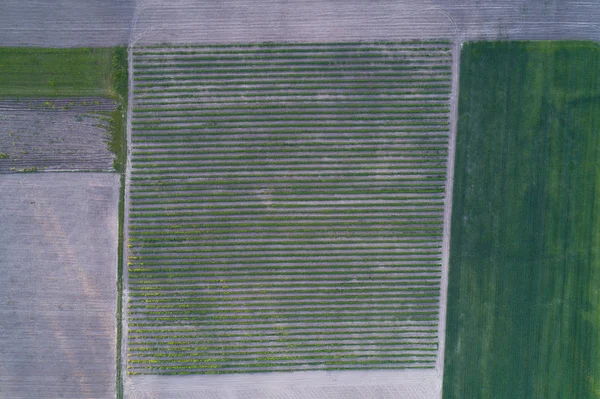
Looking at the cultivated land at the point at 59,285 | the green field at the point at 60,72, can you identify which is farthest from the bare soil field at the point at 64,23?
the cultivated land at the point at 59,285

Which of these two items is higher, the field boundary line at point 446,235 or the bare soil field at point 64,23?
the bare soil field at point 64,23

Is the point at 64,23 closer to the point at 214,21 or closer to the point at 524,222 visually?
the point at 214,21

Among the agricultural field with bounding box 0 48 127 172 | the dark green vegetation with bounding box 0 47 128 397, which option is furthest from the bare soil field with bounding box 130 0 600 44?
the agricultural field with bounding box 0 48 127 172

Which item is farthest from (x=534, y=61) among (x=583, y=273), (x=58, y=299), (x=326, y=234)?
(x=58, y=299)

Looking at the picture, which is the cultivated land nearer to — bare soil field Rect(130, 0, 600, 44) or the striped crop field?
the striped crop field

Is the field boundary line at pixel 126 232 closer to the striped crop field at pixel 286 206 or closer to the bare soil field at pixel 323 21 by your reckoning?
the striped crop field at pixel 286 206

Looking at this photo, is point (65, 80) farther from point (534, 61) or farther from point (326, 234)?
point (534, 61)

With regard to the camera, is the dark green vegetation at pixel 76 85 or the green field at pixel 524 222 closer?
the dark green vegetation at pixel 76 85

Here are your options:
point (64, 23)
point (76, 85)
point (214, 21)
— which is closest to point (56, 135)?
point (76, 85)
